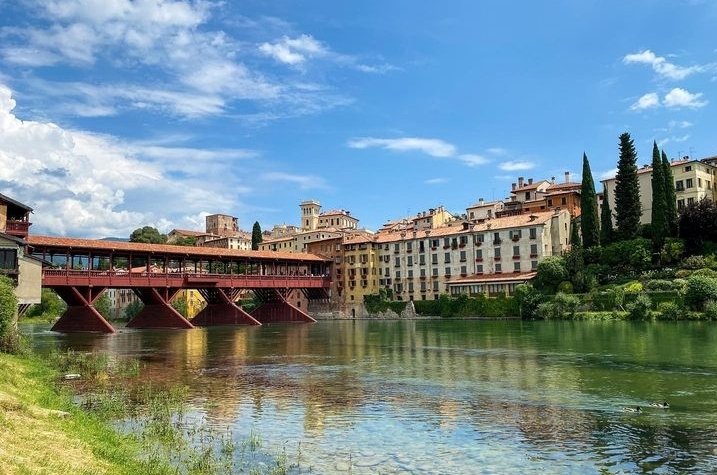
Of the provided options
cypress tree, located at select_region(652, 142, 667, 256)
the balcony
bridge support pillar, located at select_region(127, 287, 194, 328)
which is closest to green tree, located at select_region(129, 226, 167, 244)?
bridge support pillar, located at select_region(127, 287, 194, 328)

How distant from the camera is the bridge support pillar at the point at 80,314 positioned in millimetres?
65262

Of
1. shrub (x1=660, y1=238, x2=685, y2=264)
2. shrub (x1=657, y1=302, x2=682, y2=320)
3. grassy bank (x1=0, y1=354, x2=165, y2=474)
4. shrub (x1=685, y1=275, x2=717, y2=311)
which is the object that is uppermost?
shrub (x1=660, y1=238, x2=685, y2=264)

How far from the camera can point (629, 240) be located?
3088 inches

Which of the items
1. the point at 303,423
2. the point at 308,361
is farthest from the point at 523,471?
the point at 308,361

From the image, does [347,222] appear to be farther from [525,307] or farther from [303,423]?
[303,423]

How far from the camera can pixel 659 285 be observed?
2569 inches

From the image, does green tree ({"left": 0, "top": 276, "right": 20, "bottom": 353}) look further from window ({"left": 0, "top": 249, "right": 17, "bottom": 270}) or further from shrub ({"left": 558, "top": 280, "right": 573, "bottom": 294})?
shrub ({"left": 558, "top": 280, "right": 573, "bottom": 294})

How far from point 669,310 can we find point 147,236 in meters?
117

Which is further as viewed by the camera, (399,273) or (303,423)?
(399,273)

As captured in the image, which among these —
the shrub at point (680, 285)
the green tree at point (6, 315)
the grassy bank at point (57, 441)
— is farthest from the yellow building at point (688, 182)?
the grassy bank at point (57, 441)

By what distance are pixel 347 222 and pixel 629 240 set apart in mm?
104939

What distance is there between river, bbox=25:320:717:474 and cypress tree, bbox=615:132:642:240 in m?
45.4

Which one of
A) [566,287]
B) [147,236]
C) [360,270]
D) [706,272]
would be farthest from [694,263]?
[147,236]

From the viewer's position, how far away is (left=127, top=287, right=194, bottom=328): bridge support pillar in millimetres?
74375
